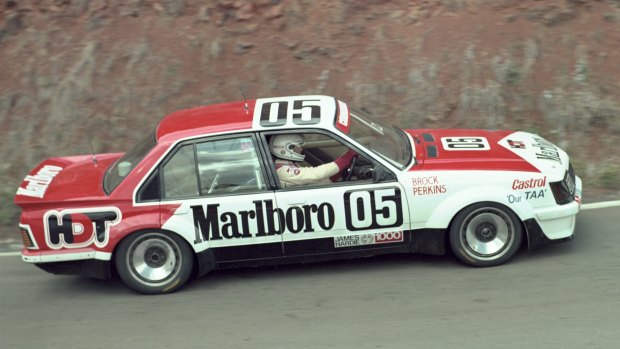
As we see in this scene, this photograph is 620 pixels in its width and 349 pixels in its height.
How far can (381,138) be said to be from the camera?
7.60 meters

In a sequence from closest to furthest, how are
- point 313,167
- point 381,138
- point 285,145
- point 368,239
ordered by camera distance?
point 368,239 < point 285,145 < point 313,167 < point 381,138

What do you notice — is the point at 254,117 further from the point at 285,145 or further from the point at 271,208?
the point at 271,208

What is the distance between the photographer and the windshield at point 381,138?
7.29 meters

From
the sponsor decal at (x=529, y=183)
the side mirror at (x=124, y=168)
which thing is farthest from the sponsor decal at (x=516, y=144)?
the side mirror at (x=124, y=168)

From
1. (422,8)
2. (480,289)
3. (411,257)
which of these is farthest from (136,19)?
(480,289)

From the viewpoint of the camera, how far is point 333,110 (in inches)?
297

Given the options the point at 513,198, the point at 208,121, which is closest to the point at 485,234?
the point at 513,198

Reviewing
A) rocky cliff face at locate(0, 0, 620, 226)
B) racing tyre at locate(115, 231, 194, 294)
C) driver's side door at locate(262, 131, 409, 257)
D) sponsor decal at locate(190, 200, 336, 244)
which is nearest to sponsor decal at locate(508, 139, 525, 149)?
driver's side door at locate(262, 131, 409, 257)

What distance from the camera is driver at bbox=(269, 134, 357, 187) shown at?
→ 285 inches

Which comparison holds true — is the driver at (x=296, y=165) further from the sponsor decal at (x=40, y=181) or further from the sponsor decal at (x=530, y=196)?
the sponsor decal at (x=40, y=181)

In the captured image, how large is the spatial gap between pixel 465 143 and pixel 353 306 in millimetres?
1882

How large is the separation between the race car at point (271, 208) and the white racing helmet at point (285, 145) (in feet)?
0.13

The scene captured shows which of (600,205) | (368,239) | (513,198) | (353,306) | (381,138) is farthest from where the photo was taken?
(600,205)

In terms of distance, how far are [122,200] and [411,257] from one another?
2.61 metres
